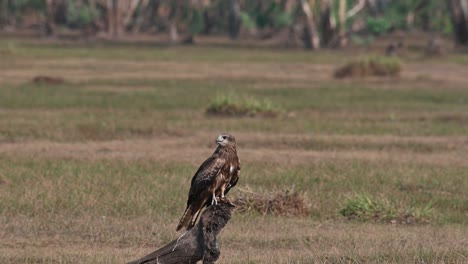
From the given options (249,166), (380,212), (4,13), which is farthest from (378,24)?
(380,212)

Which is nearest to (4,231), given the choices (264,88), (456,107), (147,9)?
(456,107)

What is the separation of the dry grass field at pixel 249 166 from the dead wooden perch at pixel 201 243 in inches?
73.5

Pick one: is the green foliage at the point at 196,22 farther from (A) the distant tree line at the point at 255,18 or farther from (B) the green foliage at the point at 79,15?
(B) the green foliage at the point at 79,15

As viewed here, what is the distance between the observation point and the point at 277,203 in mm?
15484

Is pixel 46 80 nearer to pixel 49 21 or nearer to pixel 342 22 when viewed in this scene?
pixel 342 22

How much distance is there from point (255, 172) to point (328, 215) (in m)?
3.81

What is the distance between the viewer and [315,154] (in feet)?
71.1

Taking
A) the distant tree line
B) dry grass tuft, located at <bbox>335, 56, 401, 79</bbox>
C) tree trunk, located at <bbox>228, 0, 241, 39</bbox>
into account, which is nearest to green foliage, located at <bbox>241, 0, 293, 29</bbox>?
the distant tree line

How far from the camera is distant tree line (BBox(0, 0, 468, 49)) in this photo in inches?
2795

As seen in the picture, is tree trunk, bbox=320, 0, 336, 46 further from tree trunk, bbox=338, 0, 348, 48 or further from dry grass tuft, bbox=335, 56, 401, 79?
dry grass tuft, bbox=335, 56, 401, 79

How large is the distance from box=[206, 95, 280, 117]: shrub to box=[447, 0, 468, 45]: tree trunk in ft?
132

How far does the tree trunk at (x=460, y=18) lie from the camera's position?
67062 mm

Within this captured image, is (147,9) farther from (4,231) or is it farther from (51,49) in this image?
(4,231)

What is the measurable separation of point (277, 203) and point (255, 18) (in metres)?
77.2
